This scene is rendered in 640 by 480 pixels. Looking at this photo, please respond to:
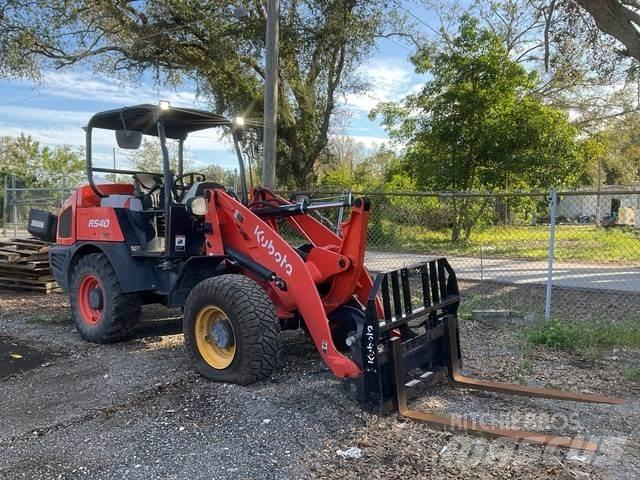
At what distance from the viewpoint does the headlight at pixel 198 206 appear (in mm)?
5121

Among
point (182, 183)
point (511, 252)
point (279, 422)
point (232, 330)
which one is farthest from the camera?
point (511, 252)

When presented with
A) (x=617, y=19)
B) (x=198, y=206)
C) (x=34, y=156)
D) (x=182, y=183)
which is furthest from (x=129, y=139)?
(x=34, y=156)

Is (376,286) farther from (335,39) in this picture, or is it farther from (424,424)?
(335,39)

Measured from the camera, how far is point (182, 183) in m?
6.11

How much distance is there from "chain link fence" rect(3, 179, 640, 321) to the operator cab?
1106 millimetres

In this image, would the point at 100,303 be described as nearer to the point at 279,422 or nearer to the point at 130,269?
the point at 130,269

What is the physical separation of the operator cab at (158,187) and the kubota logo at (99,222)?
187 millimetres

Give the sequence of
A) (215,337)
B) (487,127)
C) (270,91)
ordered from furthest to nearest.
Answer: (487,127)
(270,91)
(215,337)

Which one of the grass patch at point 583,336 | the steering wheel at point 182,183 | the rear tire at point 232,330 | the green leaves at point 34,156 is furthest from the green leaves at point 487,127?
the green leaves at point 34,156

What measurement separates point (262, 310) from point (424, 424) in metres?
1.54

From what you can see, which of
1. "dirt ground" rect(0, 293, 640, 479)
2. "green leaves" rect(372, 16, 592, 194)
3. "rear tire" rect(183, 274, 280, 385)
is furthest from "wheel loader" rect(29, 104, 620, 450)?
"green leaves" rect(372, 16, 592, 194)

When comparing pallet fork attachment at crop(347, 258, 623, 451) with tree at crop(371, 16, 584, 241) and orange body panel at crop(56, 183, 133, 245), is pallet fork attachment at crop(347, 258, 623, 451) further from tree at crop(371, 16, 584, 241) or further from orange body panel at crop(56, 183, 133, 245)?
tree at crop(371, 16, 584, 241)

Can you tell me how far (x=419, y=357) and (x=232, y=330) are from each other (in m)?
1.54

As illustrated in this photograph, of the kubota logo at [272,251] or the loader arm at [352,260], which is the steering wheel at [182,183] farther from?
the loader arm at [352,260]
